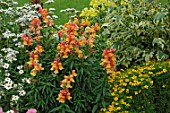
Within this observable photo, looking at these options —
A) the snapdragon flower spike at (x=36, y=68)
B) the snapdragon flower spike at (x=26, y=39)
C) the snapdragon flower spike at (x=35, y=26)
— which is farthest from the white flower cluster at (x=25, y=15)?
the snapdragon flower spike at (x=36, y=68)

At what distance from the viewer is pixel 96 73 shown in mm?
4238

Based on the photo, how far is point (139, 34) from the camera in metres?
5.24

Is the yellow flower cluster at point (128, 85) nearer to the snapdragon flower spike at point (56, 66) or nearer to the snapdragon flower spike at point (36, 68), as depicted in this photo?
the snapdragon flower spike at point (56, 66)

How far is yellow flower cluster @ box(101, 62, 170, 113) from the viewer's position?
4.19 m

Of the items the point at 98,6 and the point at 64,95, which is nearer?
the point at 64,95

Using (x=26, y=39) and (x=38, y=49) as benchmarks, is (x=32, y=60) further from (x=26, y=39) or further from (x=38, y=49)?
(x=26, y=39)

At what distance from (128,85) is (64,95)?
705 mm

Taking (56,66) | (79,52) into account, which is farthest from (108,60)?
(56,66)

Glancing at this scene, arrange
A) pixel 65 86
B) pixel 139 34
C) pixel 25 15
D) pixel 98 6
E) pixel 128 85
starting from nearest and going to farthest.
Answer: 1. pixel 65 86
2. pixel 128 85
3. pixel 25 15
4. pixel 139 34
5. pixel 98 6

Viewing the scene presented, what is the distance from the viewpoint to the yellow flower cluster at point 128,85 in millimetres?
4188

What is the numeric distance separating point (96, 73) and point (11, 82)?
0.83 metres

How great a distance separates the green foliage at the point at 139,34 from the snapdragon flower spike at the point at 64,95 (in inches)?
53.4

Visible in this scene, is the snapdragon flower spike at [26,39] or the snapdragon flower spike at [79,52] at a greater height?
the snapdragon flower spike at [26,39]

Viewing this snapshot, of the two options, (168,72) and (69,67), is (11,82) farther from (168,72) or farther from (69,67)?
(168,72)
